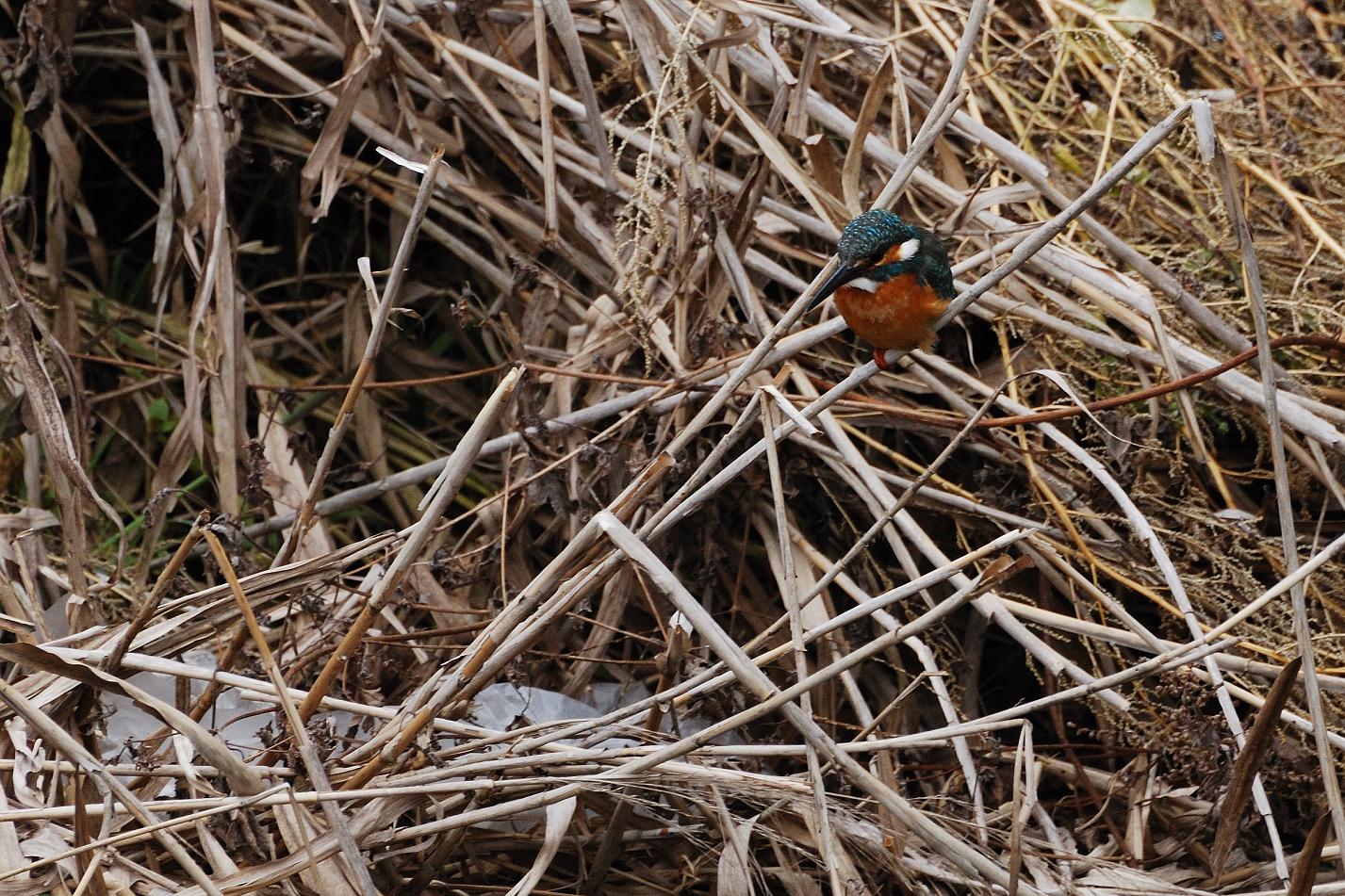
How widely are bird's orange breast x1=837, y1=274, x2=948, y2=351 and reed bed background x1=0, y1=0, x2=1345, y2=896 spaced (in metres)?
0.14

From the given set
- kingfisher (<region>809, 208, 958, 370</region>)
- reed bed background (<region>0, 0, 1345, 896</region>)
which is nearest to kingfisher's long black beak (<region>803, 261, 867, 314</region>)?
kingfisher (<region>809, 208, 958, 370</region>)

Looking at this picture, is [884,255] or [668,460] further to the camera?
[884,255]

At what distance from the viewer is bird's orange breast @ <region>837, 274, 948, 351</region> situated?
2.08 m

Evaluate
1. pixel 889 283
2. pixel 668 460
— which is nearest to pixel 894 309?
pixel 889 283

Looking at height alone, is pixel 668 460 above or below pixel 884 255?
below

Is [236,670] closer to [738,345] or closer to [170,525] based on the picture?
[170,525]

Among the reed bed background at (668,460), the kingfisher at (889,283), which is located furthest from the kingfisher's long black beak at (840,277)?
the reed bed background at (668,460)

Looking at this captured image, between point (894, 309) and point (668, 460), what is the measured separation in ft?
1.56

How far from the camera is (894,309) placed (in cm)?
209

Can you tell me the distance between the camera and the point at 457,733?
1.92 meters

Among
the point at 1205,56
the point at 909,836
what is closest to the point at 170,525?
the point at 909,836

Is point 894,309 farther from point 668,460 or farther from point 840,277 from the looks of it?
point 668,460

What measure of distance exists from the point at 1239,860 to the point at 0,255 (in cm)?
235

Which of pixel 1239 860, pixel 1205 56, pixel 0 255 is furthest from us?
pixel 1205 56
